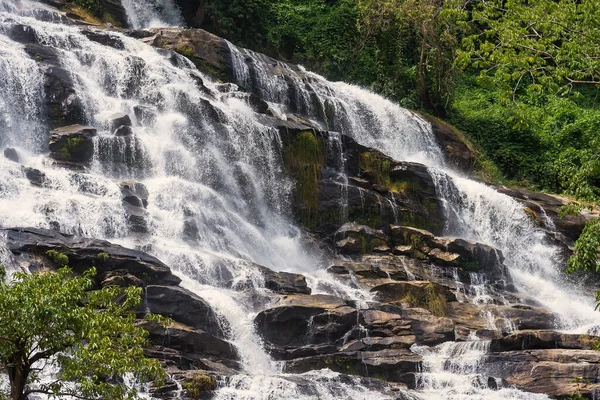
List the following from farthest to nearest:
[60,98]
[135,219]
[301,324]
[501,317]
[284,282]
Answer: [60,98] < [501,317] < [135,219] < [284,282] < [301,324]

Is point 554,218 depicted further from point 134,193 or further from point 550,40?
point 134,193

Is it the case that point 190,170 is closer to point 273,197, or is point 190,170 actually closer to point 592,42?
point 273,197

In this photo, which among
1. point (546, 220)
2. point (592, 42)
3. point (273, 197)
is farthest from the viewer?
point (546, 220)

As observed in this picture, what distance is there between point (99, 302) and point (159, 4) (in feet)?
105

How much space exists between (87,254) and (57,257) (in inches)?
27.4

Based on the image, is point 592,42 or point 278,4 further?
point 278,4

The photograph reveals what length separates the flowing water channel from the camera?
19.4m

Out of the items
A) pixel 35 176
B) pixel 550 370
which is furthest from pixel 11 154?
pixel 550 370

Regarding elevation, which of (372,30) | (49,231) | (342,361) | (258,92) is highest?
(372,30)

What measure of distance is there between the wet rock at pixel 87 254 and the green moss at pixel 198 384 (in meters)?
3.66

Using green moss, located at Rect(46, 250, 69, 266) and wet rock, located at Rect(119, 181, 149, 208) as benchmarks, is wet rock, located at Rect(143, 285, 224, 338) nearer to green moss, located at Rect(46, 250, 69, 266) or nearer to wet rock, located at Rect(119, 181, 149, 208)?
green moss, located at Rect(46, 250, 69, 266)

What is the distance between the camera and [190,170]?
2689cm

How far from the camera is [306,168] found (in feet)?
94.3

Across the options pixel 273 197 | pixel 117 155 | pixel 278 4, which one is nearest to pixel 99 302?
pixel 117 155
